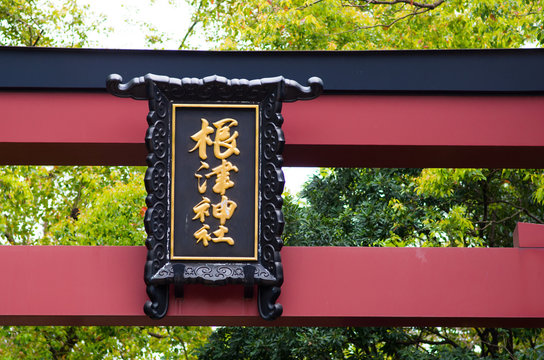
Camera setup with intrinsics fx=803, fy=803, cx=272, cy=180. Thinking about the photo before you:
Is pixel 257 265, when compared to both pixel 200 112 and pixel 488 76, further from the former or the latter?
pixel 488 76

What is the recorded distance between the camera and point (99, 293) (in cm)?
429

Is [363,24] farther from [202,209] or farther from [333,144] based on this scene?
[202,209]

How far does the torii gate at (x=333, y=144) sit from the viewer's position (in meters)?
4.29

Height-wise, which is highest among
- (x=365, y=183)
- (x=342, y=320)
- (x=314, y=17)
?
(x=314, y=17)

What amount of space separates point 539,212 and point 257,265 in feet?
18.4

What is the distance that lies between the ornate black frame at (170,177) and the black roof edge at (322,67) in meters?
0.30

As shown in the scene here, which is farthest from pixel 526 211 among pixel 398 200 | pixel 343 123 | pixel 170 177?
pixel 170 177

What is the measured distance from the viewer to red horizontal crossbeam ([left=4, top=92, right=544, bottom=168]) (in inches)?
175

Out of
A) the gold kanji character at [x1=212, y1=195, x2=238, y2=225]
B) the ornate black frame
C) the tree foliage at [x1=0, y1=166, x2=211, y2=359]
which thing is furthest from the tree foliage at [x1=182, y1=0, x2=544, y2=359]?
the gold kanji character at [x1=212, y1=195, x2=238, y2=225]

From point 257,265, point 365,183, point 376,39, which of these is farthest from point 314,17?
point 257,265

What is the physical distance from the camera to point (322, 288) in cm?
433

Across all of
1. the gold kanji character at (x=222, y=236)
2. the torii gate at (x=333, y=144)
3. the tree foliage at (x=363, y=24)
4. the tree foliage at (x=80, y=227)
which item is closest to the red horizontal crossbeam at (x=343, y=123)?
the torii gate at (x=333, y=144)

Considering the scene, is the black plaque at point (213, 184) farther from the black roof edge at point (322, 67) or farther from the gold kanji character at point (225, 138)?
the black roof edge at point (322, 67)

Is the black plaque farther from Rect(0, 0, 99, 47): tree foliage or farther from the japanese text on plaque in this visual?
Rect(0, 0, 99, 47): tree foliage
